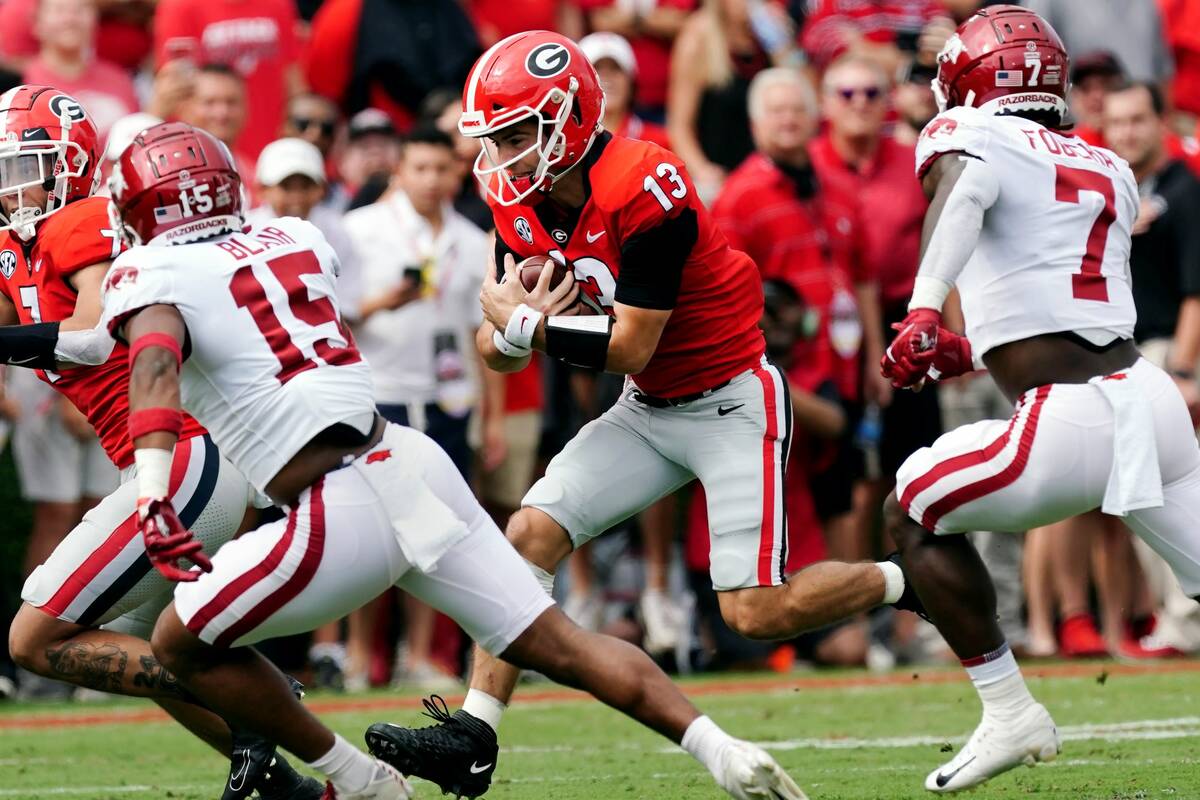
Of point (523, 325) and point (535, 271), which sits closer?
point (523, 325)

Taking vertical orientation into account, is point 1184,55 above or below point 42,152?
below

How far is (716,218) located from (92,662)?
14.6 ft

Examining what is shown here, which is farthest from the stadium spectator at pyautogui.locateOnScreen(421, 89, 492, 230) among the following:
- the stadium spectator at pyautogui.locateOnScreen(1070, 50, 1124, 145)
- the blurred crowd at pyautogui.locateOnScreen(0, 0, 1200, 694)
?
the stadium spectator at pyautogui.locateOnScreen(1070, 50, 1124, 145)

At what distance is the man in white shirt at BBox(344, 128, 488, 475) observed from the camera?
8.87 metres

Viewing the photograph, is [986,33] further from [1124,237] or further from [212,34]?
[212,34]

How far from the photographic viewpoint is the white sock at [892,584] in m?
5.60

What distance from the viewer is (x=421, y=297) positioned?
8.92 meters

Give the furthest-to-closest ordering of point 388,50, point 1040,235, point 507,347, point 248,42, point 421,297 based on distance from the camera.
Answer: point 388,50, point 248,42, point 421,297, point 507,347, point 1040,235

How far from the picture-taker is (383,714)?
7.75 metres

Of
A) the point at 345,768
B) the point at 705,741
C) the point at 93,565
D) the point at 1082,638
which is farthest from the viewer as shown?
the point at 1082,638

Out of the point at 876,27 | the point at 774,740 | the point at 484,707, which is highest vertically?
the point at 876,27

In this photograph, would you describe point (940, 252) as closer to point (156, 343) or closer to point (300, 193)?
point (156, 343)

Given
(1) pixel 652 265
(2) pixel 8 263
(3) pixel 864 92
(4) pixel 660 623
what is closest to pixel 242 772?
(2) pixel 8 263

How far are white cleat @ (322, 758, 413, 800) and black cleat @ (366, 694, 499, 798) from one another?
0.16 meters
